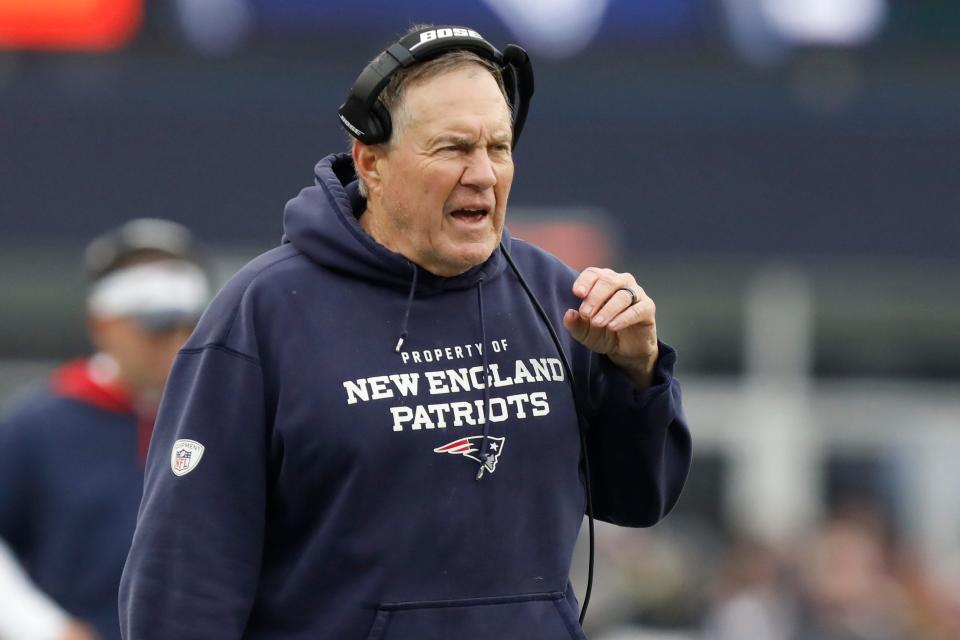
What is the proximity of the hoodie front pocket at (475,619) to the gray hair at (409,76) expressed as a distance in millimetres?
805

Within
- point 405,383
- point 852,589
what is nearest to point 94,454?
point 405,383

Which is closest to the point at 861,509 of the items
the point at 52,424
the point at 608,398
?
the point at 52,424

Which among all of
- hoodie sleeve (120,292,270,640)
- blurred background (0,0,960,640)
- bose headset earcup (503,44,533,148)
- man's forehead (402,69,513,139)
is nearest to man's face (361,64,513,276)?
man's forehead (402,69,513,139)

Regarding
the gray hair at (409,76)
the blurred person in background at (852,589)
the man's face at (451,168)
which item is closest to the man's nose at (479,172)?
the man's face at (451,168)

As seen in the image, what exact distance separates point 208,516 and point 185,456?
113mm

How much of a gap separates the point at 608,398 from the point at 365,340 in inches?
18.7

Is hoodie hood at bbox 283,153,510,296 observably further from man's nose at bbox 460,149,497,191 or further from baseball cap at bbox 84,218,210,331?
baseball cap at bbox 84,218,210,331

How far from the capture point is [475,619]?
3223mm

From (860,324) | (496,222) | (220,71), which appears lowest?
(860,324)

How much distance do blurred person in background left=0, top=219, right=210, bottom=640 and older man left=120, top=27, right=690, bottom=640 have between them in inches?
83.7

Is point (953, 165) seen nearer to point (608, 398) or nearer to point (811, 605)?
point (811, 605)

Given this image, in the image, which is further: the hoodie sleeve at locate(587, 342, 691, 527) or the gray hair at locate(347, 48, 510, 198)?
the hoodie sleeve at locate(587, 342, 691, 527)

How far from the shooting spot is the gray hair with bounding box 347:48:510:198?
329 cm

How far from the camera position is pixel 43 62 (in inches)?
543
